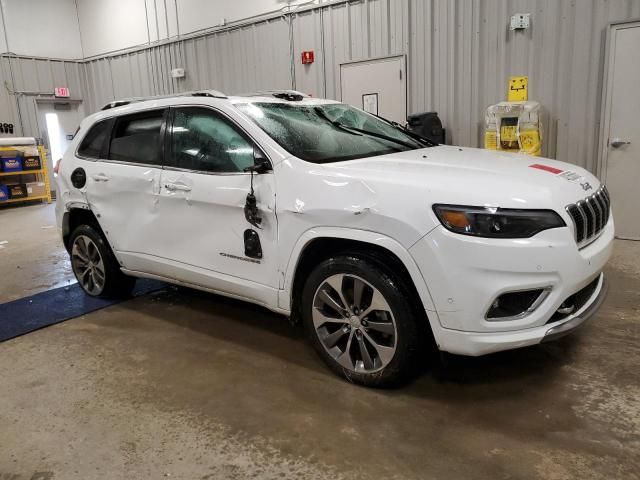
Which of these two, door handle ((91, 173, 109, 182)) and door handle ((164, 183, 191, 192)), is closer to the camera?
door handle ((164, 183, 191, 192))

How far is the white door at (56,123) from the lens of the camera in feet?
40.5

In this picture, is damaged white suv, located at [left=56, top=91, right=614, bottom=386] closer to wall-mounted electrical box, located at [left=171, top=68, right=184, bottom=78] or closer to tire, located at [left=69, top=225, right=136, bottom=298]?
tire, located at [left=69, top=225, right=136, bottom=298]

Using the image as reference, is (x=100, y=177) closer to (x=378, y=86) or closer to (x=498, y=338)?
(x=498, y=338)

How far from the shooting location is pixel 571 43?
229 inches

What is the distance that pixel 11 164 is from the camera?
1020cm

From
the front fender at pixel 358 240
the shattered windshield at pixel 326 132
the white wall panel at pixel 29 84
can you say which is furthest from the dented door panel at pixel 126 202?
the white wall panel at pixel 29 84

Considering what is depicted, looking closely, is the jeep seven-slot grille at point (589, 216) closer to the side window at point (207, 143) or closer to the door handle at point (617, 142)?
the side window at point (207, 143)

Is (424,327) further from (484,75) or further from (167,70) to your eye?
(167,70)

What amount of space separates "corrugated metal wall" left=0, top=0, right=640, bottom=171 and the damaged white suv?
3.24 m

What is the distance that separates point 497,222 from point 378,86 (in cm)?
570

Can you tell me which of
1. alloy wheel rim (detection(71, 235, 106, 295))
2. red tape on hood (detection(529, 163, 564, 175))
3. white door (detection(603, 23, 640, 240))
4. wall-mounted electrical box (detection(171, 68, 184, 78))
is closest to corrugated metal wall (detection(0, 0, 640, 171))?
white door (detection(603, 23, 640, 240))

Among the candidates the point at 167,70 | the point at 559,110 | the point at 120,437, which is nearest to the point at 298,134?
the point at 120,437

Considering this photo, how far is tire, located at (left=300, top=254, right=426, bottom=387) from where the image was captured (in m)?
2.46

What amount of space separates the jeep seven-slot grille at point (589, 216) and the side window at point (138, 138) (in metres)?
2.57
